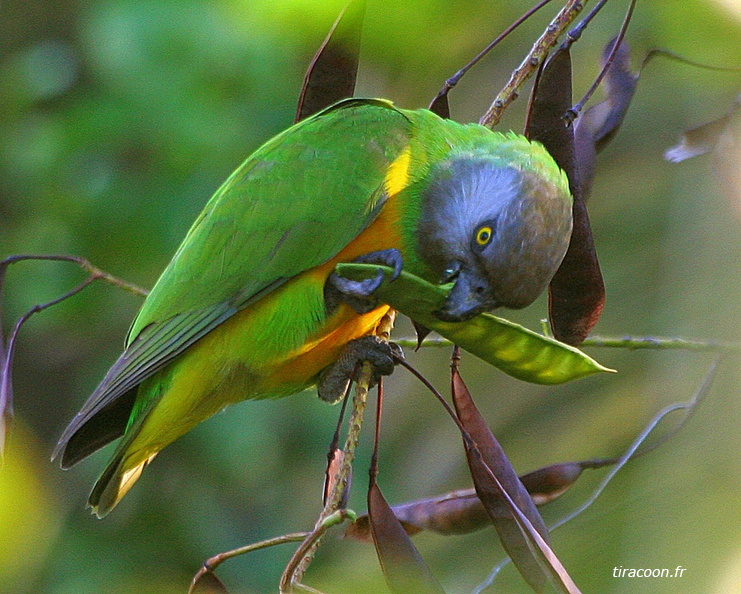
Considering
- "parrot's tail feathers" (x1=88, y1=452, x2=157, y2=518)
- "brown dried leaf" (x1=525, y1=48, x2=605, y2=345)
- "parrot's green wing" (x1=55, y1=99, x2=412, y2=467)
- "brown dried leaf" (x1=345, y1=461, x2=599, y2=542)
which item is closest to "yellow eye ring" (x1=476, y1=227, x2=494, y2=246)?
"brown dried leaf" (x1=525, y1=48, x2=605, y2=345)

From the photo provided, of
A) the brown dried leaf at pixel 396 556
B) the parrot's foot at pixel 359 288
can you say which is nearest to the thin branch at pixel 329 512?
the brown dried leaf at pixel 396 556

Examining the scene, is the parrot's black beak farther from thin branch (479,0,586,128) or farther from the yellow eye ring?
Answer: thin branch (479,0,586,128)

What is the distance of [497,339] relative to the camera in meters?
2.06

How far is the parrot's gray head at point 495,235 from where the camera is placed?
2.35 meters

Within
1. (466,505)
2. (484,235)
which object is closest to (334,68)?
(484,235)

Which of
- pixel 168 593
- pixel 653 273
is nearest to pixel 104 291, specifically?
pixel 168 593

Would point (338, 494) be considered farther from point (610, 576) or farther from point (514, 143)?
point (610, 576)

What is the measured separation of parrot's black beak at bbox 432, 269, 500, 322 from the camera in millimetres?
2143

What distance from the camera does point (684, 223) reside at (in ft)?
16.0

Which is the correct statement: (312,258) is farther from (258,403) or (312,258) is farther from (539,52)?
(258,403)

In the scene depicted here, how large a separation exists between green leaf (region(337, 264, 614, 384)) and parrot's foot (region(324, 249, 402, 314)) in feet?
0.52

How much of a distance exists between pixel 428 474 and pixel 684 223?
2.06m

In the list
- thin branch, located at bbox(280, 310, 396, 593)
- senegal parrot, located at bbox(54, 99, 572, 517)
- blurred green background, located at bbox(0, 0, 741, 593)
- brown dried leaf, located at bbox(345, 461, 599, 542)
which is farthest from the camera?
blurred green background, located at bbox(0, 0, 741, 593)

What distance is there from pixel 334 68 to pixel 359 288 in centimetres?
80
